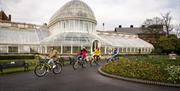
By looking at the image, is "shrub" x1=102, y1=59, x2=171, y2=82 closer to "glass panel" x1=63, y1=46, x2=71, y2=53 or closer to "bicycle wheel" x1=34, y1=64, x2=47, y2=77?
"bicycle wheel" x1=34, y1=64, x2=47, y2=77

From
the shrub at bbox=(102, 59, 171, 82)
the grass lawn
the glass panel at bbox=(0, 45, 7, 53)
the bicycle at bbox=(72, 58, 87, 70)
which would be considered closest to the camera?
the grass lawn

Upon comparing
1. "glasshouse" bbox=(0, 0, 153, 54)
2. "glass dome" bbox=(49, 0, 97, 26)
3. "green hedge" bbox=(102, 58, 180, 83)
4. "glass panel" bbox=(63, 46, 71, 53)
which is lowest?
"green hedge" bbox=(102, 58, 180, 83)

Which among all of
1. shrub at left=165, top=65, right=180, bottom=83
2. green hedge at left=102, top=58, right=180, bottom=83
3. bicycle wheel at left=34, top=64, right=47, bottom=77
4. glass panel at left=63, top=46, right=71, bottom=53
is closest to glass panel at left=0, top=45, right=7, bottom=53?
glass panel at left=63, top=46, right=71, bottom=53

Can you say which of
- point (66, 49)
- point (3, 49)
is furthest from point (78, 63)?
point (3, 49)

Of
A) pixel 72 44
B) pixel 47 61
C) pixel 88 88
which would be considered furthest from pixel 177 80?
pixel 72 44

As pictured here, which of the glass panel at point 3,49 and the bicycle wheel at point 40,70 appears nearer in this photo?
the bicycle wheel at point 40,70

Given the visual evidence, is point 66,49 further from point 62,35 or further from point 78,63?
point 78,63

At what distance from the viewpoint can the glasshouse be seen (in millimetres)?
37703

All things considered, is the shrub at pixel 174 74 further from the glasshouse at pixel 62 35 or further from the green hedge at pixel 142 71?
the glasshouse at pixel 62 35

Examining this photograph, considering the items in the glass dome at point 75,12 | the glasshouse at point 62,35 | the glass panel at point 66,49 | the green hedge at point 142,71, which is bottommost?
the green hedge at point 142,71

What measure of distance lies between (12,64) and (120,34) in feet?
146

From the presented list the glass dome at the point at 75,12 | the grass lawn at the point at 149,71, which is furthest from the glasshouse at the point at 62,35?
the grass lawn at the point at 149,71

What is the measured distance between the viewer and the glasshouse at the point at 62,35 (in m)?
37.7

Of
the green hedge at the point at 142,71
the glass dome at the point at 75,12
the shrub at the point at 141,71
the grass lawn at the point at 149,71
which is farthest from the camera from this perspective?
the glass dome at the point at 75,12
